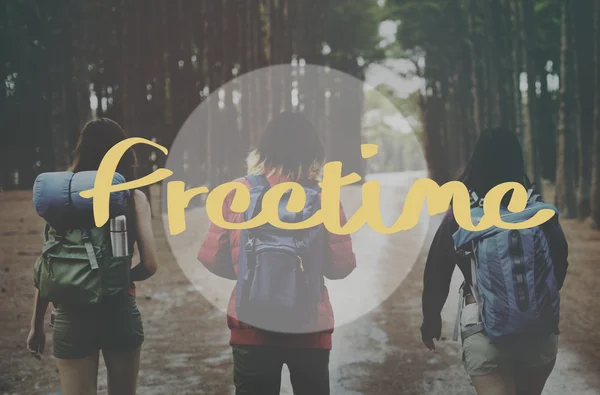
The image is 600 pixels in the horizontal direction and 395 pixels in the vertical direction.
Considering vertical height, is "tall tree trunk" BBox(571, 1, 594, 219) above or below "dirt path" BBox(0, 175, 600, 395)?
above

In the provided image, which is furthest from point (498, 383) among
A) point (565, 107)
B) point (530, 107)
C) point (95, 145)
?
point (530, 107)

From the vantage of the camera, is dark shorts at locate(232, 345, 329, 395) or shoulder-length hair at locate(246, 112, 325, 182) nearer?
dark shorts at locate(232, 345, 329, 395)

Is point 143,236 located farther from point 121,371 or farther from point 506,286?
point 506,286

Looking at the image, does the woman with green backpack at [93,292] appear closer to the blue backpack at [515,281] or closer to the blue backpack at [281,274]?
the blue backpack at [281,274]

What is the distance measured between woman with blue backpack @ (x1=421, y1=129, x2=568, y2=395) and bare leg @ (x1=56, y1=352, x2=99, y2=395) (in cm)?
159

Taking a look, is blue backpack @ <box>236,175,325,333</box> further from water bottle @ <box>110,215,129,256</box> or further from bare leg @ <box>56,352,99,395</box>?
bare leg @ <box>56,352,99,395</box>

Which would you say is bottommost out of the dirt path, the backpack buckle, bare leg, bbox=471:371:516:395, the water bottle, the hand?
the dirt path

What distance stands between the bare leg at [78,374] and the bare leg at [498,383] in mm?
1632

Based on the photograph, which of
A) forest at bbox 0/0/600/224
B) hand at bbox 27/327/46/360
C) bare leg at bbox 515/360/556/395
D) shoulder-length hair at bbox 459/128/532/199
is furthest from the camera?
forest at bbox 0/0/600/224

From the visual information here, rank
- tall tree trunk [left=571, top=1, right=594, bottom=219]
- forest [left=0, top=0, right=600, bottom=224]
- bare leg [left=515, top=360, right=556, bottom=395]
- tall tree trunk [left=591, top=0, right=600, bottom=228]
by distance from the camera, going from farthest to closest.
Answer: forest [left=0, top=0, right=600, bottom=224]
tall tree trunk [left=571, top=1, right=594, bottom=219]
tall tree trunk [left=591, top=0, right=600, bottom=228]
bare leg [left=515, top=360, right=556, bottom=395]

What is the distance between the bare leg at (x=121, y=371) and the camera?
3.53 meters

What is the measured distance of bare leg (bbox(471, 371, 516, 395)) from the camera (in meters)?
3.33

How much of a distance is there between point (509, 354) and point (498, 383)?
5.1 inches

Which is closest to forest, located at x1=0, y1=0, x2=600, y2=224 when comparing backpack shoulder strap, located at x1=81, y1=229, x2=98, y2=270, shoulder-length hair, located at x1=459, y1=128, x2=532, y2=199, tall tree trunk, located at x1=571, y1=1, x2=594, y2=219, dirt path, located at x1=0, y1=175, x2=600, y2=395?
tall tree trunk, located at x1=571, y1=1, x2=594, y2=219
